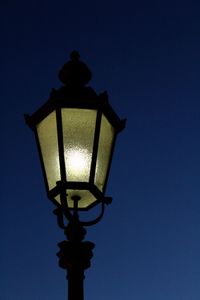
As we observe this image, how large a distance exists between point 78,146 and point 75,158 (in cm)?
10

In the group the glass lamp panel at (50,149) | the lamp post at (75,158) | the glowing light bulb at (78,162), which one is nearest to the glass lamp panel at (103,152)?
the lamp post at (75,158)

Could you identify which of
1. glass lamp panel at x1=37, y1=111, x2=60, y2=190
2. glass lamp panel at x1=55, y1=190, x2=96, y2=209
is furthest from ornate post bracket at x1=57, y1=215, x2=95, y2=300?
glass lamp panel at x1=37, y1=111, x2=60, y2=190

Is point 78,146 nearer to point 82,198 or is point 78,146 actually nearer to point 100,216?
point 82,198

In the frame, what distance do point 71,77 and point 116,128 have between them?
0.73m

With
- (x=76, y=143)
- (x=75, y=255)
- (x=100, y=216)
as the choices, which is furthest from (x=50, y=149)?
(x=75, y=255)

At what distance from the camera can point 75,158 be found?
5.46 metres

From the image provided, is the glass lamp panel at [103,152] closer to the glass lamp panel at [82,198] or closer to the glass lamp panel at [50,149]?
the glass lamp panel at [82,198]

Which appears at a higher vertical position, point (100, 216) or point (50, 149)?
point (50, 149)

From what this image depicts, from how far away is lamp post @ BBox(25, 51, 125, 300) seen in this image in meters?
5.46

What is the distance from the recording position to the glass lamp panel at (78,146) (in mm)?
5465

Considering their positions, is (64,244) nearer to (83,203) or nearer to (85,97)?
(83,203)

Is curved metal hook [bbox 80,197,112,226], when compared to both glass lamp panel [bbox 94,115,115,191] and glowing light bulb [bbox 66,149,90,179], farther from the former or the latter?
glowing light bulb [bbox 66,149,90,179]

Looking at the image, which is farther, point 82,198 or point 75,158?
point 82,198

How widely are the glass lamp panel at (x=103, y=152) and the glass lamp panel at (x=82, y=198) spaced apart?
111mm
